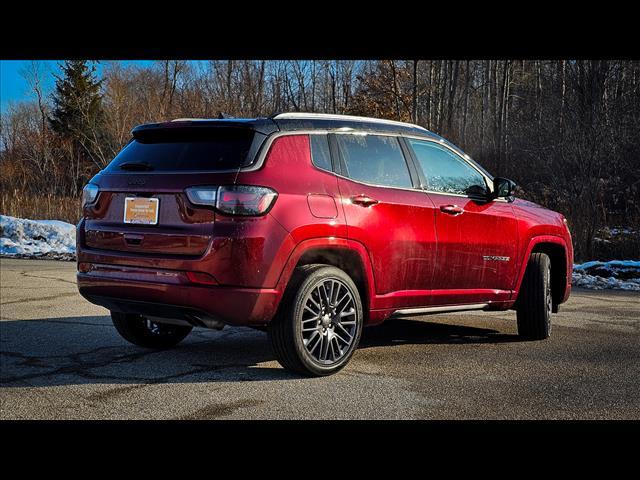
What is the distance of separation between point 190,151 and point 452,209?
248 cm

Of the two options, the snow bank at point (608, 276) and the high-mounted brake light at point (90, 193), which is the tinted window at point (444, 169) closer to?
the high-mounted brake light at point (90, 193)

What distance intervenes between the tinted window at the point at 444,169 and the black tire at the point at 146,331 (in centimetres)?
273

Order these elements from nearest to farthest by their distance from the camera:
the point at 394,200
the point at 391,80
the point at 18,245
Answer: the point at 394,200 → the point at 18,245 → the point at 391,80

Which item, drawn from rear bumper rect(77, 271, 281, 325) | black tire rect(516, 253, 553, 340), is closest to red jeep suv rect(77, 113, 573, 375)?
rear bumper rect(77, 271, 281, 325)

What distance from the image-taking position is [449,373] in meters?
5.55

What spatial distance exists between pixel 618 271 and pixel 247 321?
438 inches

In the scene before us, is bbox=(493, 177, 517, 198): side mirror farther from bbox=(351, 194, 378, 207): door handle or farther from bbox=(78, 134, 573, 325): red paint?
bbox=(351, 194, 378, 207): door handle

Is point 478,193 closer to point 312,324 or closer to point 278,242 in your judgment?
point 312,324

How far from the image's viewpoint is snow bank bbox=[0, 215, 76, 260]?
57.3 feet

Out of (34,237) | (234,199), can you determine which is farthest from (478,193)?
(34,237)

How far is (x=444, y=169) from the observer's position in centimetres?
665
